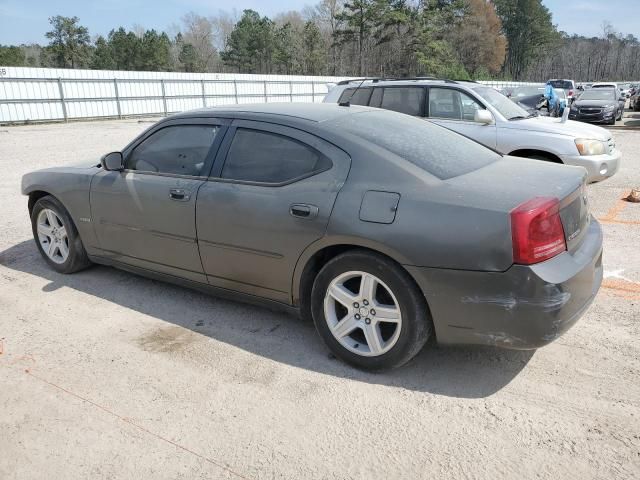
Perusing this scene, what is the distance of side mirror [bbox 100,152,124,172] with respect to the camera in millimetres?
4180

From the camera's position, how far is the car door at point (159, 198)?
3.75 meters

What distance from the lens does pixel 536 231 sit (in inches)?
103

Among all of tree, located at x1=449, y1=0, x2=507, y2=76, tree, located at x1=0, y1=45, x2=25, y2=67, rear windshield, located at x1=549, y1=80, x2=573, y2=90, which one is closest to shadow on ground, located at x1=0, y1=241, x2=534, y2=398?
rear windshield, located at x1=549, y1=80, x2=573, y2=90

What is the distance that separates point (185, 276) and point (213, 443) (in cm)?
160

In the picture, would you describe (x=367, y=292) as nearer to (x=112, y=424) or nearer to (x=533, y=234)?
(x=533, y=234)

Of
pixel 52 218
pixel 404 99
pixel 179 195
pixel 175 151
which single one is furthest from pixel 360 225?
pixel 404 99

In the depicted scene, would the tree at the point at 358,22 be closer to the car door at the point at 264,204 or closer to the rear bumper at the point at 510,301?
the car door at the point at 264,204

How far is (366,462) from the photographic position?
7.86 ft

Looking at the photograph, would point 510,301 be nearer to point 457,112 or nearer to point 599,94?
point 457,112

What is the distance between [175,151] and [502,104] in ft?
18.7

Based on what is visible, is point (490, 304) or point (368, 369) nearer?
point (490, 304)

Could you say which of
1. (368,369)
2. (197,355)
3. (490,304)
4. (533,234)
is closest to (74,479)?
(197,355)

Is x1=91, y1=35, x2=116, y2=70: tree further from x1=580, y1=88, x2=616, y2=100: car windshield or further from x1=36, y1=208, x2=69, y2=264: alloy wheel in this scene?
x1=36, y1=208, x2=69, y2=264: alloy wheel

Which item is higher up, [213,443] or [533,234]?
[533,234]
